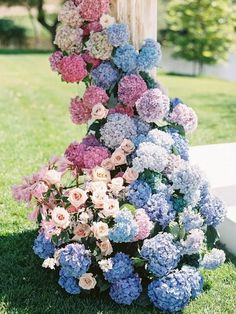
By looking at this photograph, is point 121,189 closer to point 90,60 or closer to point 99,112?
point 99,112

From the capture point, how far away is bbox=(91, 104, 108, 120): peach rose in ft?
11.6

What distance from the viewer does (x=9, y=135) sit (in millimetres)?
7047

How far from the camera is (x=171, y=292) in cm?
321

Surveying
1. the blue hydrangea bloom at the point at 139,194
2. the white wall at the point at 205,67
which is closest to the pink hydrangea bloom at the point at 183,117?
the blue hydrangea bloom at the point at 139,194

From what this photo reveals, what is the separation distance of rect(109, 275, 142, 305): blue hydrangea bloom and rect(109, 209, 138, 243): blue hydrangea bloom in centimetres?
22

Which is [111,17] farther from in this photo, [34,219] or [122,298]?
[122,298]

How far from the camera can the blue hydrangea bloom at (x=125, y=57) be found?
3533mm

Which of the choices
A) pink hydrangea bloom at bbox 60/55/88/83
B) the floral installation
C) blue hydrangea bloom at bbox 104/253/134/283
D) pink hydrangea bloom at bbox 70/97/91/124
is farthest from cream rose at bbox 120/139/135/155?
blue hydrangea bloom at bbox 104/253/134/283

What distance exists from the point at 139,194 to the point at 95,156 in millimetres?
352

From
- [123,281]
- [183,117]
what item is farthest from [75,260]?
[183,117]

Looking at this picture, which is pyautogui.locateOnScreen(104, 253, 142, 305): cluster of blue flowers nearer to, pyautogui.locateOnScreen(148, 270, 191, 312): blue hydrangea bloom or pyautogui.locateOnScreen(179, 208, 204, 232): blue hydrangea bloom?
pyautogui.locateOnScreen(148, 270, 191, 312): blue hydrangea bloom

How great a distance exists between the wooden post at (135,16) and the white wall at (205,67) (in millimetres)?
14419

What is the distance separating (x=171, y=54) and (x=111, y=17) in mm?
18577

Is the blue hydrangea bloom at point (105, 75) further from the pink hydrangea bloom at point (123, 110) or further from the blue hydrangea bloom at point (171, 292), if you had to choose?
the blue hydrangea bloom at point (171, 292)
